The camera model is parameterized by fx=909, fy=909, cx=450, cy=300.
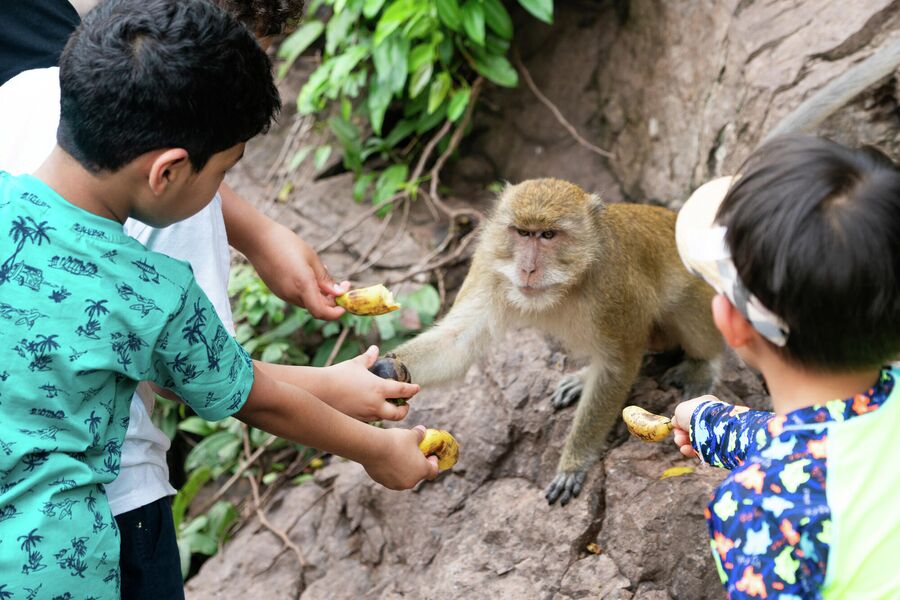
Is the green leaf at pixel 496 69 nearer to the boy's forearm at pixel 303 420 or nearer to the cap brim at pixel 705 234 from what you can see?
the boy's forearm at pixel 303 420

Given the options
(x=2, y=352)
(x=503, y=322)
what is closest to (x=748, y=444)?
(x=2, y=352)

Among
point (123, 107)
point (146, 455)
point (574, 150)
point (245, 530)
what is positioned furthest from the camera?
point (574, 150)

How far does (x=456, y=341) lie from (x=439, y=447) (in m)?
1.09

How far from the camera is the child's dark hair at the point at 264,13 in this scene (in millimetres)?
2713

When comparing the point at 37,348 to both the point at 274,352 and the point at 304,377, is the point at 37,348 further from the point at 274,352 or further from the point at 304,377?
the point at 274,352

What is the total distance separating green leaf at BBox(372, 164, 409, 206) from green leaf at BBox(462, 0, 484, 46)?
1.03m

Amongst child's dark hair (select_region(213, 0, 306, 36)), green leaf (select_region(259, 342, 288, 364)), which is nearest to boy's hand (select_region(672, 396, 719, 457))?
child's dark hair (select_region(213, 0, 306, 36))

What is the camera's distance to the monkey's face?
12.6 ft

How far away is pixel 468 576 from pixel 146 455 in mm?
1583

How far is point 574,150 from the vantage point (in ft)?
20.6

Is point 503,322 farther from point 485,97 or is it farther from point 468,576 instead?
point 485,97

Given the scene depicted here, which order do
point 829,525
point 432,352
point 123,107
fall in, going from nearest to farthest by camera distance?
point 829,525 < point 123,107 < point 432,352

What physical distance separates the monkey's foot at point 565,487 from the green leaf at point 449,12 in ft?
9.57

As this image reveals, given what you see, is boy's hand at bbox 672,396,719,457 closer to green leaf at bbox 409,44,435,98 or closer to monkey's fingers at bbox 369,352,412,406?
monkey's fingers at bbox 369,352,412,406
